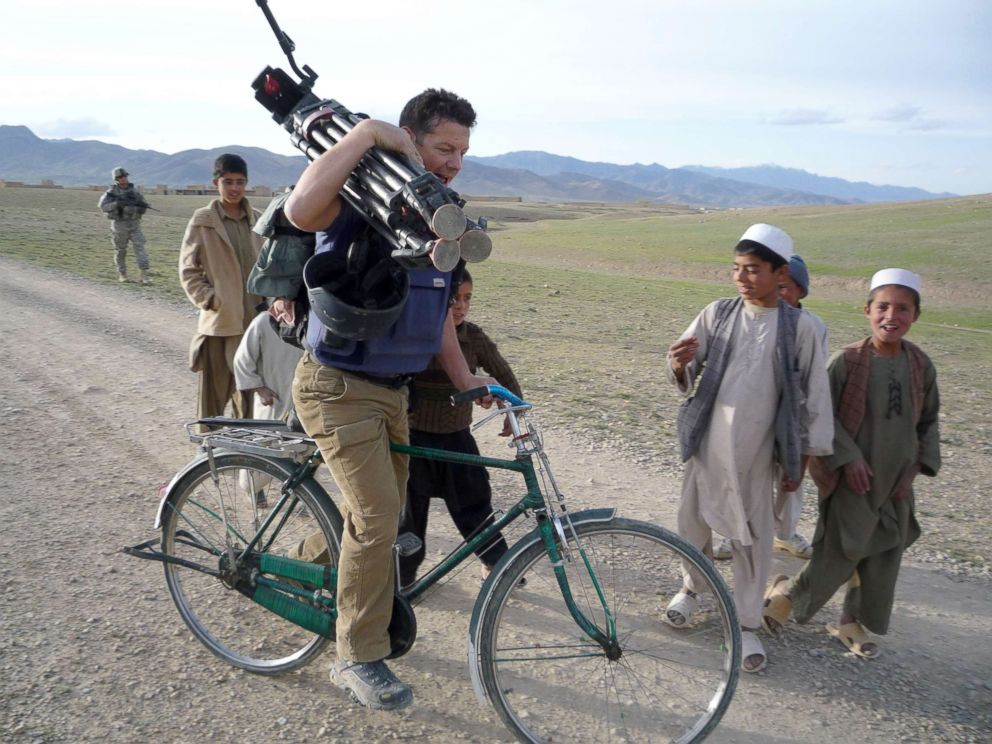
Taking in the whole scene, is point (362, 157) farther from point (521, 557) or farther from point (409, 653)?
point (409, 653)

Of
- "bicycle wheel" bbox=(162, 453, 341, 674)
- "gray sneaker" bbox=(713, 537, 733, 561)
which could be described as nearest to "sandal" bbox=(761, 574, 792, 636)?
"gray sneaker" bbox=(713, 537, 733, 561)

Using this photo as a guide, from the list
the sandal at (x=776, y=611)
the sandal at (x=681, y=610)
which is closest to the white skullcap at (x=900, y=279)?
the sandal at (x=776, y=611)

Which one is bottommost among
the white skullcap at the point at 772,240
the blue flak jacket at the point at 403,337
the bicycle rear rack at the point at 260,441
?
the bicycle rear rack at the point at 260,441

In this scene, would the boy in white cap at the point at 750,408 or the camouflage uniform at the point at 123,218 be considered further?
the camouflage uniform at the point at 123,218

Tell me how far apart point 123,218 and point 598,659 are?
1609 centimetres

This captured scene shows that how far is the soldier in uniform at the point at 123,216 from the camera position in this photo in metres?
17.0

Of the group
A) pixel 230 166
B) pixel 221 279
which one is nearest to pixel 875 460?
pixel 221 279

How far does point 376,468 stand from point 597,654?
1.13 meters

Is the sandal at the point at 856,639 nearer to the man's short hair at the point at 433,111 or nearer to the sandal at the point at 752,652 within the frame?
the sandal at the point at 752,652

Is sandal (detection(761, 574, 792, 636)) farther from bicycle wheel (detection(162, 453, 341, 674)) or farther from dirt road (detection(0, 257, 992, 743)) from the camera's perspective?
bicycle wheel (detection(162, 453, 341, 674))

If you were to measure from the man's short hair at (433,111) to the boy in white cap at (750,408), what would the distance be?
4.91 feet

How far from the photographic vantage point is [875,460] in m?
4.16

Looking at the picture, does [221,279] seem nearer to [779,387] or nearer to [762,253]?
[762,253]

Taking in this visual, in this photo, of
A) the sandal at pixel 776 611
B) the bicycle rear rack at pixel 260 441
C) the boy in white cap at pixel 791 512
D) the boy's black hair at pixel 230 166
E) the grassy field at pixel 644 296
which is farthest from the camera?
the grassy field at pixel 644 296
